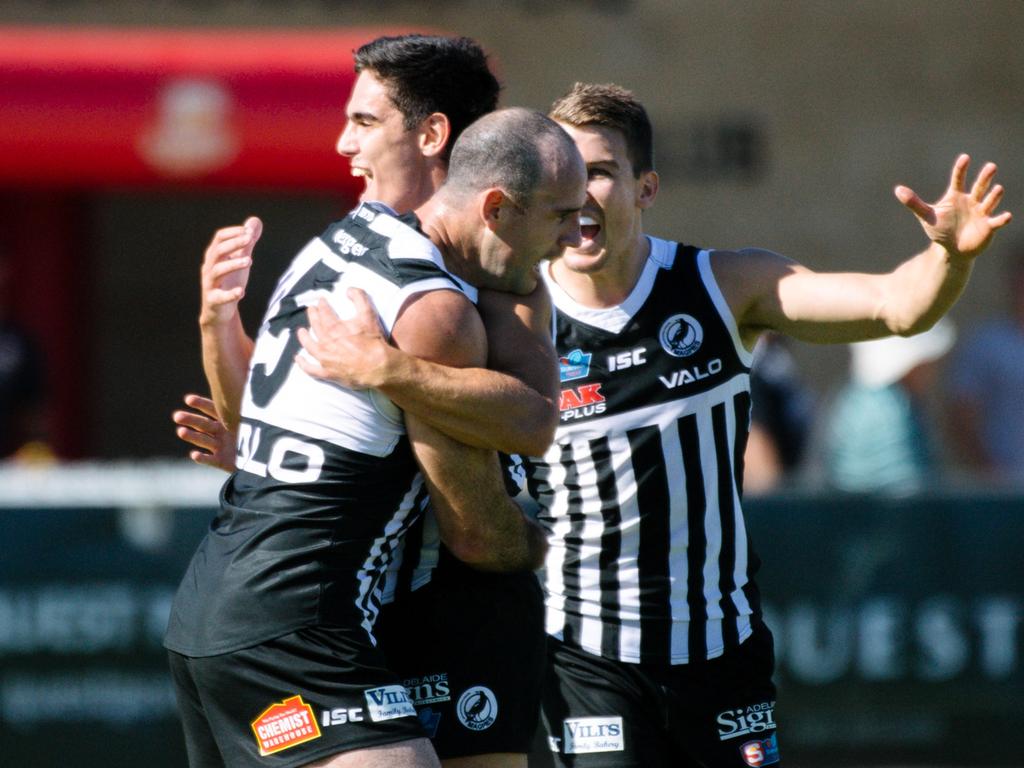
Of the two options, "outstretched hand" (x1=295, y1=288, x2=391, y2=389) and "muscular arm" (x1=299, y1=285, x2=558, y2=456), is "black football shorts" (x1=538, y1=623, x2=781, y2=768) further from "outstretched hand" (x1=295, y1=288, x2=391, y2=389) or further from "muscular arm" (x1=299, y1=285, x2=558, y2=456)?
"outstretched hand" (x1=295, y1=288, x2=391, y2=389)

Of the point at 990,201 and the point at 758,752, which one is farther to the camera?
the point at 758,752

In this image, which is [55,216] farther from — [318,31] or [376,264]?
[376,264]

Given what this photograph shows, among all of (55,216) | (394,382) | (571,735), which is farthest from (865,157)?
(394,382)

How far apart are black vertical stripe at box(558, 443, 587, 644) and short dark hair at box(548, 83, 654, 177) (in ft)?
2.70

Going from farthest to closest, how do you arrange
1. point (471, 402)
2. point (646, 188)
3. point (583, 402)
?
point (646, 188) → point (583, 402) → point (471, 402)

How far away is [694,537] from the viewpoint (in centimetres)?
416

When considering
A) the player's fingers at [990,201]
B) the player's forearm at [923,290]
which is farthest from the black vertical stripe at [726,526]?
the player's fingers at [990,201]

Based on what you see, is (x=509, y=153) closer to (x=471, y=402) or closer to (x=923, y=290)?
(x=471, y=402)

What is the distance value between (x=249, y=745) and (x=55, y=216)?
25.3 ft

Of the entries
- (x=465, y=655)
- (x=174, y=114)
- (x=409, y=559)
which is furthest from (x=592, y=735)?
(x=174, y=114)

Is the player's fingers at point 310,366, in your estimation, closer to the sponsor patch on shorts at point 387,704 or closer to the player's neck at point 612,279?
the sponsor patch on shorts at point 387,704

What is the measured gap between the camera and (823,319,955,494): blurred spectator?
25.7 ft

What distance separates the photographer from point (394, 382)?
125 inches

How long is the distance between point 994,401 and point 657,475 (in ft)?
18.1
